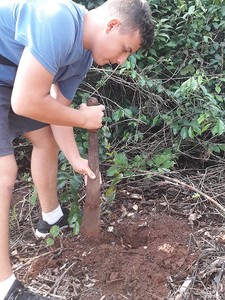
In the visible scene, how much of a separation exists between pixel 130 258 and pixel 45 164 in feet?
2.07

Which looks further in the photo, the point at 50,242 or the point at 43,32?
the point at 50,242

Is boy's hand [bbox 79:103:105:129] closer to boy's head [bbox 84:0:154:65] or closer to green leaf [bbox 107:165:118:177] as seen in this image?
boy's head [bbox 84:0:154:65]

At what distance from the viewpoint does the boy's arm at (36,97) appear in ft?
5.09

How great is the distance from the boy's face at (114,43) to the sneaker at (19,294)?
983mm

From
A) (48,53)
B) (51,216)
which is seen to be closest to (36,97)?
(48,53)

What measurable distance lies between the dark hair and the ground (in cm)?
100

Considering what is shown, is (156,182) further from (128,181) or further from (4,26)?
(4,26)

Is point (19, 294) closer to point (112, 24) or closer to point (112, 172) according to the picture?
point (112, 172)

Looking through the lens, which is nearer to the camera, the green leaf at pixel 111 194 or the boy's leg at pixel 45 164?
the boy's leg at pixel 45 164

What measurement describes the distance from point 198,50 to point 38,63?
1.94 meters

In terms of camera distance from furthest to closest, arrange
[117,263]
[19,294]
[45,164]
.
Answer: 1. [45,164]
2. [117,263]
3. [19,294]

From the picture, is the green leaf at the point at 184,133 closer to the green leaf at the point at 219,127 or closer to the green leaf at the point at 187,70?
the green leaf at the point at 219,127

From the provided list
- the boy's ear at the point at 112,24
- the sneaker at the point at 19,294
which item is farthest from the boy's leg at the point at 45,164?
the boy's ear at the point at 112,24

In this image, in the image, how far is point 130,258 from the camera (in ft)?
6.69
